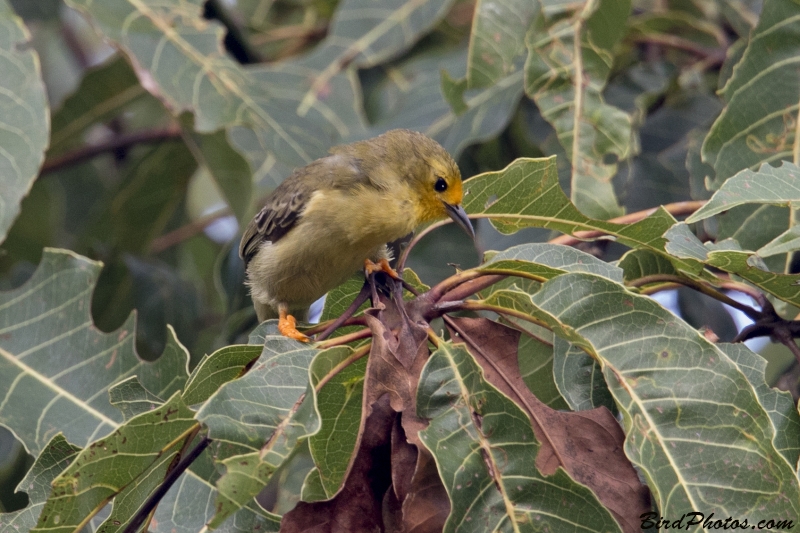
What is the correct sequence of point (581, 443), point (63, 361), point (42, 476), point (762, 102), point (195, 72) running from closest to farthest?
point (581, 443), point (42, 476), point (762, 102), point (63, 361), point (195, 72)

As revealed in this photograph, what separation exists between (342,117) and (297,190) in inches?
26.0

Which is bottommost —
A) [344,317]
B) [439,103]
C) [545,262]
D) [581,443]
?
[439,103]

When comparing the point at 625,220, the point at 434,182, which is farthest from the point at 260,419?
the point at 434,182

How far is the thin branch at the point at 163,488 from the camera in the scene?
1.84 m

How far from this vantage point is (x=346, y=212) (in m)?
3.46

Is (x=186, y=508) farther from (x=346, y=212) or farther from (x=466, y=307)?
(x=346, y=212)

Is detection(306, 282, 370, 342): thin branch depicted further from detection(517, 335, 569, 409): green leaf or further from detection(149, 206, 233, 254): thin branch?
detection(149, 206, 233, 254): thin branch

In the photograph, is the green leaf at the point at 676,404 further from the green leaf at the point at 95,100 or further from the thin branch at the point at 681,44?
the green leaf at the point at 95,100

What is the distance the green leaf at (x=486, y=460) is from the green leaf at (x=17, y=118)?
1.89 m

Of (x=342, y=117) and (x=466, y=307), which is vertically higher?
(x=466, y=307)

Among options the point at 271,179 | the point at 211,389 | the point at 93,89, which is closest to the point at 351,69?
the point at 271,179

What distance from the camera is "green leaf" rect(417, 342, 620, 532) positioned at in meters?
1.78

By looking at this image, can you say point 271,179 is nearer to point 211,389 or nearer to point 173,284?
point 173,284

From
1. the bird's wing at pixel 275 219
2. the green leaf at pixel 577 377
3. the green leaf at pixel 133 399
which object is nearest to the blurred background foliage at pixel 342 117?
the bird's wing at pixel 275 219
